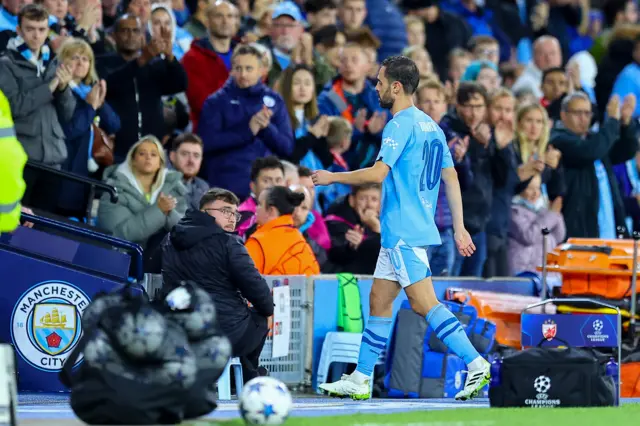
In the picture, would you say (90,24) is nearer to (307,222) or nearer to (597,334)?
(307,222)

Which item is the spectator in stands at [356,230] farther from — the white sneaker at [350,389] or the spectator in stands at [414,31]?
the spectator in stands at [414,31]

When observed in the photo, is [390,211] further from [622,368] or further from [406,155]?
[622,368]

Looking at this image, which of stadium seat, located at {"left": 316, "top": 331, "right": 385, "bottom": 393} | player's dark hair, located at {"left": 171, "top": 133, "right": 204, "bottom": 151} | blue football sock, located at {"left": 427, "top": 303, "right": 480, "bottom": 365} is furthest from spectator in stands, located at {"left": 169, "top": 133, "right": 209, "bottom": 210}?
blue football sock, located at {"left": 427, "top": 303, "right": 480, "bottom": 365}

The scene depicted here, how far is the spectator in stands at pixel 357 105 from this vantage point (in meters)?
16.2

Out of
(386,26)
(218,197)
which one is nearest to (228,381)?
→ (218,197)

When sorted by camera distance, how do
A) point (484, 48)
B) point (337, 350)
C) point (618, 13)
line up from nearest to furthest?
1. point (337, 350)
2. point (484, 48)
3. point (618, 13)

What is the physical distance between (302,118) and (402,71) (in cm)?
514

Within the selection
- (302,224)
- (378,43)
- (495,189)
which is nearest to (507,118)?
(495,189)

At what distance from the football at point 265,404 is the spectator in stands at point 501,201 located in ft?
25.7

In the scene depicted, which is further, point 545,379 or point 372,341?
point 372,341

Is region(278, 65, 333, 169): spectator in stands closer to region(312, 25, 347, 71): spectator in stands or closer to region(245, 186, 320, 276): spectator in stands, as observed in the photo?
region(312, 25, 347, 71): spectator in stands

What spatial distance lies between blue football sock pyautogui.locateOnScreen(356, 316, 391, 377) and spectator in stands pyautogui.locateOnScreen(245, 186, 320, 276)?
7.27ft

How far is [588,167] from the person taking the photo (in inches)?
700

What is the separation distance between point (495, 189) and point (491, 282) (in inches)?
69.4
